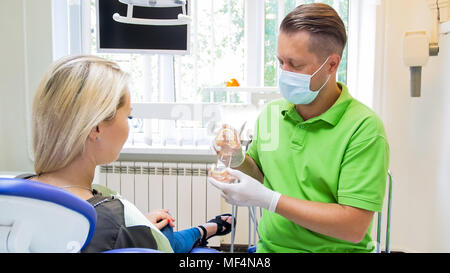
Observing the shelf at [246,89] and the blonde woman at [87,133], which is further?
the shelf at [246,89]

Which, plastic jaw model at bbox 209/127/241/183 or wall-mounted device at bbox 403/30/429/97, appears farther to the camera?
wall-mounted device at bbox 403/30/429/97

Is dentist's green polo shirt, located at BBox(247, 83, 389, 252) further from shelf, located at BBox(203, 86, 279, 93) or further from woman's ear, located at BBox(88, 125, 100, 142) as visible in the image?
woman's ear, located at BBox(88, 125, 100, 142)

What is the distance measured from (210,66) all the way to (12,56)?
3.38 ft

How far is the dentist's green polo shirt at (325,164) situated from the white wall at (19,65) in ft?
4.36

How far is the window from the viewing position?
1.70 m

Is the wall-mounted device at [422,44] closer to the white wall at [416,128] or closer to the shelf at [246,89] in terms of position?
the white wall at [416,128]

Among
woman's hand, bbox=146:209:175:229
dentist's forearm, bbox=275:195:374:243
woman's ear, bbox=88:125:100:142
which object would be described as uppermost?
woman's ear, bbox=88:125:100:142

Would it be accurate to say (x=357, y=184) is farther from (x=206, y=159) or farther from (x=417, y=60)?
(x=206, y=159)

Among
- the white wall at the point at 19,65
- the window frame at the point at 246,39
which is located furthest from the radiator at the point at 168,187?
the white wall at the point at 19,65

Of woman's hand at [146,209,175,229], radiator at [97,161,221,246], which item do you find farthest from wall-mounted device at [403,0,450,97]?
woman's hand at [146,209,175,229]

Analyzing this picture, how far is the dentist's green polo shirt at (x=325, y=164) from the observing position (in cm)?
89

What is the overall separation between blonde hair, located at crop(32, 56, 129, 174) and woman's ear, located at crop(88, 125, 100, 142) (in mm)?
13

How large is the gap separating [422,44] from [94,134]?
1382 mm
